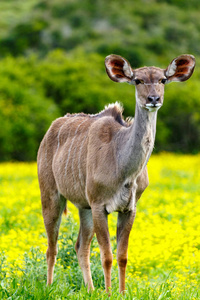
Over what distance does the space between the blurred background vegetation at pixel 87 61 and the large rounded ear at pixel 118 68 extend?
60.6 ft

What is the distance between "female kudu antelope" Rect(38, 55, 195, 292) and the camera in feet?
14.1

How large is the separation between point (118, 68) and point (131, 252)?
2.59 metres

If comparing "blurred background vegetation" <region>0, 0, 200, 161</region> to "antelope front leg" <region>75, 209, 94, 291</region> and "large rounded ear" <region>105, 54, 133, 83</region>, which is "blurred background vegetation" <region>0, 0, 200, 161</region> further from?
Result: "large rounded ear" <region>105, 54, 133, 83</region>

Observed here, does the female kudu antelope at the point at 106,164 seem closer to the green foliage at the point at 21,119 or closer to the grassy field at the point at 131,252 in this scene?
the grassy field at the point at 131,252

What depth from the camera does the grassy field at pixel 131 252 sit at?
4.50 m

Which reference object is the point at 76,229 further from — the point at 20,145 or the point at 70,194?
the point at 20,145

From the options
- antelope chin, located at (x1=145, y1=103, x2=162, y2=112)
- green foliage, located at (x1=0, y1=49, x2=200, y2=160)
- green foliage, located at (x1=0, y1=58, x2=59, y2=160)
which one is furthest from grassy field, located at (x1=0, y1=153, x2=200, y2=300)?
green foliage, located at (x1=0, y1=49, x2=200, y2=160)

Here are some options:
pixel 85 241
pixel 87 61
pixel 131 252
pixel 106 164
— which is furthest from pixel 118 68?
pixel 87 61

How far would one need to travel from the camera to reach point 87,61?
32.0 meters

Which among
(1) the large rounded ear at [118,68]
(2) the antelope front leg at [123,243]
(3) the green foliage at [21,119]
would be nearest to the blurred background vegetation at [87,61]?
(3) the green foliage at [21,119]

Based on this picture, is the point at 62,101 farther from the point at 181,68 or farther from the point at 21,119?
the point at 181,68

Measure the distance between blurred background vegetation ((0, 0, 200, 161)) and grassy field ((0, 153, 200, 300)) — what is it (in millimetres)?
12501

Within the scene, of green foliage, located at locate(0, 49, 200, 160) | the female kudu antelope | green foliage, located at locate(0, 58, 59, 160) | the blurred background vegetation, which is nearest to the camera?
the female kudu antelope

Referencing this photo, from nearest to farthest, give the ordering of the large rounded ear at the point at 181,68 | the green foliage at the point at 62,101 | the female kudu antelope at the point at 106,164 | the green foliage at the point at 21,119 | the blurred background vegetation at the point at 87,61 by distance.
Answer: the female kudu antelope at the point at 106,164
the large rounded ear at the point at 181,68
the green foliage at the point at 21,119
the green foliage at the point at 62,101
the blurred background vegetation at the point at 87,61
